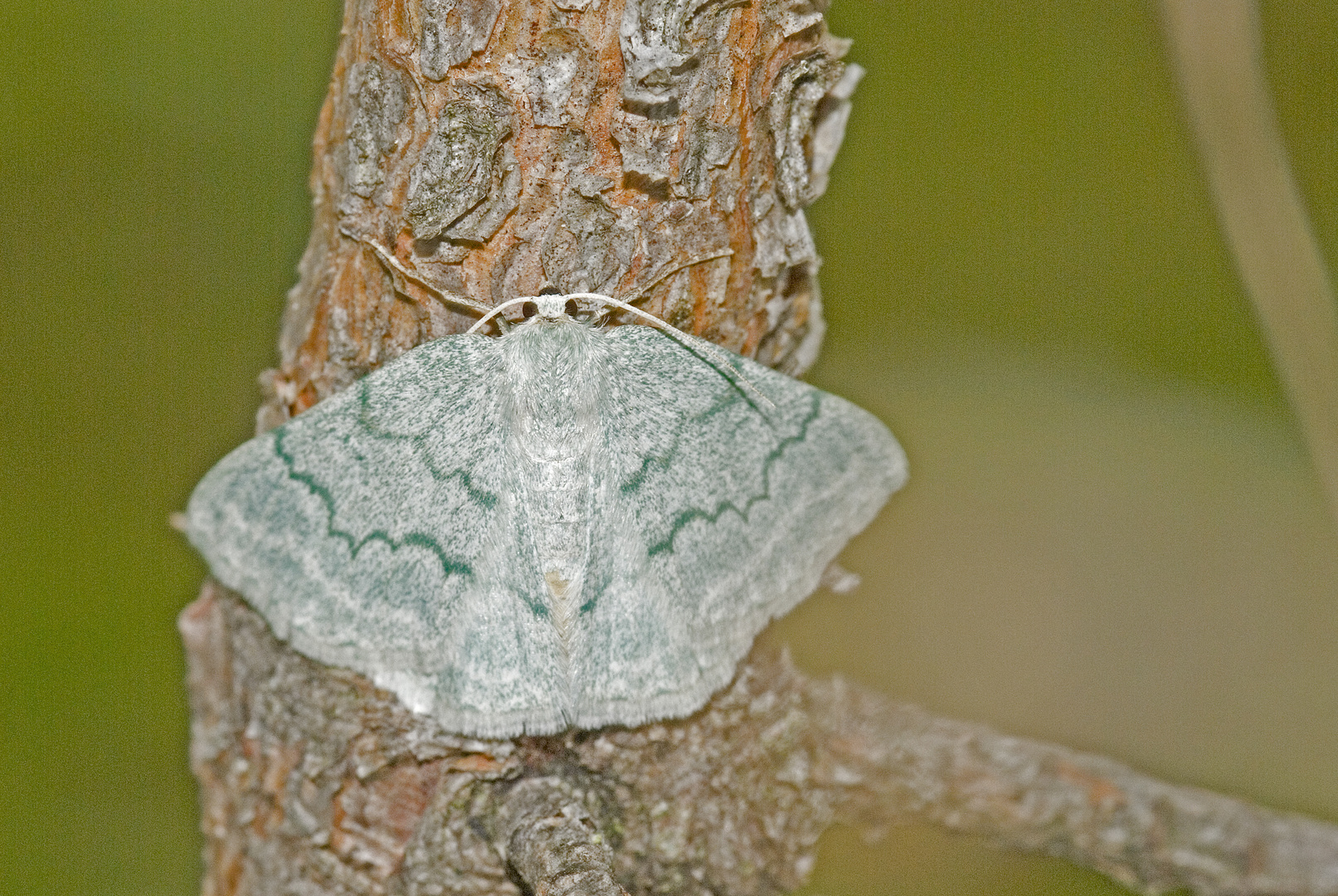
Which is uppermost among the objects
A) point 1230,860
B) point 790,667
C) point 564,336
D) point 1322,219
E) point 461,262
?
point 1322,219

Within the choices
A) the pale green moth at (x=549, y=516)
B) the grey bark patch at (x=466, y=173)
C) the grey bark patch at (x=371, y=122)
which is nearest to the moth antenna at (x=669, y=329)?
the pale green moth at (x=549, y=516)

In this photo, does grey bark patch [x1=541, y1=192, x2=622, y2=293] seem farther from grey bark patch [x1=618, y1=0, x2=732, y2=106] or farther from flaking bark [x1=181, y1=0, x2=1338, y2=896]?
grey bark patch [x1=618, y1=0, x2=732, y2=106]

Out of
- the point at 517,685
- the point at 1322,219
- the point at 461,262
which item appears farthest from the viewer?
the point at 1322,219

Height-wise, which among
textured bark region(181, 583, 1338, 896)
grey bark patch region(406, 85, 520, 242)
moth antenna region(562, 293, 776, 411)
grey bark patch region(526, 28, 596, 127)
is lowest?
textured bark region(181, 583, 1338, 896)

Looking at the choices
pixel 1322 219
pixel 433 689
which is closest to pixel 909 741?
pixel 433 689

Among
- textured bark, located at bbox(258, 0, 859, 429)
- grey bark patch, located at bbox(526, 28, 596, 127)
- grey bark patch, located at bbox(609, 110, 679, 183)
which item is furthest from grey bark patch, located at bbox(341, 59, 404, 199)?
grey bark patch, located at bbox(609, 110, 679, 183)

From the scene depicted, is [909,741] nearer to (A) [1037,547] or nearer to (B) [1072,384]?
(A) [1037,547]
